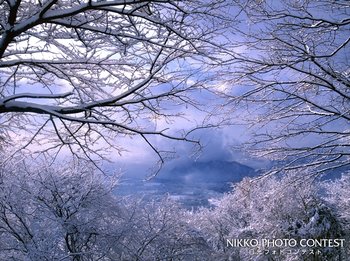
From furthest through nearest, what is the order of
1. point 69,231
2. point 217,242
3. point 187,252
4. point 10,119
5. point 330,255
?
point 217,242, point 187,252, point 330,255, point 69,231, point 10,119

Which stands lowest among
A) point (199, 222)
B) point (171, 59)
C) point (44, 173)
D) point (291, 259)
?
point (291, 259)

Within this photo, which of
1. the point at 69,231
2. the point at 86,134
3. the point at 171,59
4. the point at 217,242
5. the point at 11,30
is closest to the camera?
the point at 11,30

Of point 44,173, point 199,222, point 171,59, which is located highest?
point 199,222

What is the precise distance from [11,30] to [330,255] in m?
18.0

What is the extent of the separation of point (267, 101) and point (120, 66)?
246 centimetres

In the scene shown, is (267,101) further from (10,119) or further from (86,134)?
(10,119)

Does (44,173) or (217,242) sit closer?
(44,173)

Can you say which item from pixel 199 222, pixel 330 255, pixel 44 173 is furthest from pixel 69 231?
pixel 199 222

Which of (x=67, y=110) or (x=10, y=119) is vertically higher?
(x=10, y=119)

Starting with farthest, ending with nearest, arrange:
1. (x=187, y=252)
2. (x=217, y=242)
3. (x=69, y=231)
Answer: (x=217, y=242)
(x=187, y=252)
(x=69, y=231)

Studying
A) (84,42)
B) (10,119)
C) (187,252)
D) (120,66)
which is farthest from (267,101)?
(187,252)

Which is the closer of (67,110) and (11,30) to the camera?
(11,30)

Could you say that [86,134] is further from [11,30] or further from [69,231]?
[69,231]

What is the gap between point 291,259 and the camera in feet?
62.5
